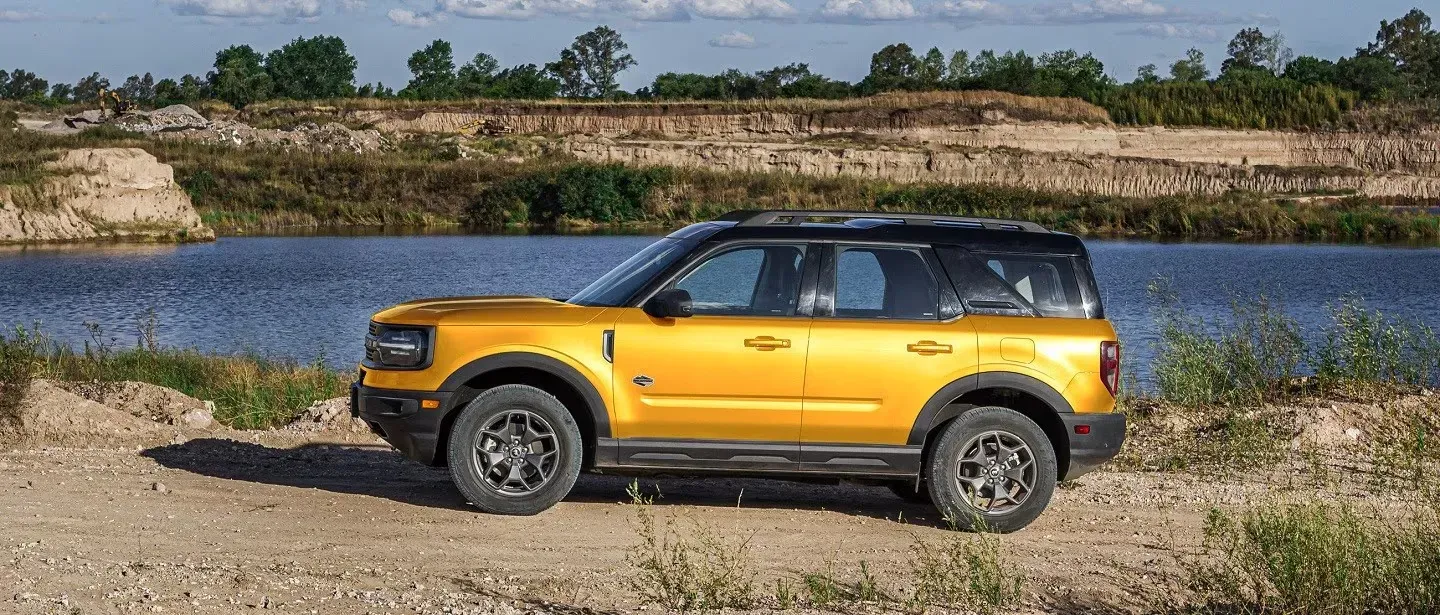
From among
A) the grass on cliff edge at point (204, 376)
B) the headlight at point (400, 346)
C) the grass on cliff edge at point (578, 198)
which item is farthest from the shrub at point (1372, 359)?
the grass on cliff edge at point (578, 198)

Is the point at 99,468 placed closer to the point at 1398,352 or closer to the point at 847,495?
the point at 847,495

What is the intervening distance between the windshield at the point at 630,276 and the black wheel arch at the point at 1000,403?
74.1 inches

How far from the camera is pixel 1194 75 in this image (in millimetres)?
120000

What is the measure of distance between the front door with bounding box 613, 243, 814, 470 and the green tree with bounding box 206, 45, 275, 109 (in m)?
95.1

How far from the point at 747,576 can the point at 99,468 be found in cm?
545

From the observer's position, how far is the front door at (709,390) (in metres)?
9.47

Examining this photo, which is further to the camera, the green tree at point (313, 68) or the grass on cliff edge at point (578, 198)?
the green tree at point (313, 68)

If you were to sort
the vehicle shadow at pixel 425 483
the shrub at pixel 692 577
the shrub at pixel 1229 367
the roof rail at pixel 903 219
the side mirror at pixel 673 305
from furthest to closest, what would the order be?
the shrub at pixel 1229 367, the vehicle shadow at pixel 425 483, the roof rail at pixel 903 219, the side mirror at pixel 673 305, the shrub at pixel 692 577

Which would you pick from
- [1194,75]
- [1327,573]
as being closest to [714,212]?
[1327,573]

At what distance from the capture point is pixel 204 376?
17906 mm

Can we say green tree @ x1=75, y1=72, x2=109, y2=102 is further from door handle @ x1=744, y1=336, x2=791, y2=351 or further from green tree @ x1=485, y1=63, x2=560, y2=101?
door handle @ x1=744, y1=336, x2=791, y2=351

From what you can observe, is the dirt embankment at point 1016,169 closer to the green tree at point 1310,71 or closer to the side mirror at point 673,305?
the green tree at point 1310,71

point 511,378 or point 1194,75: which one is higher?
point 1194,75

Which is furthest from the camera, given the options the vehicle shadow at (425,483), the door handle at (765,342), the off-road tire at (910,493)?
the off-road tire at (910,493)
